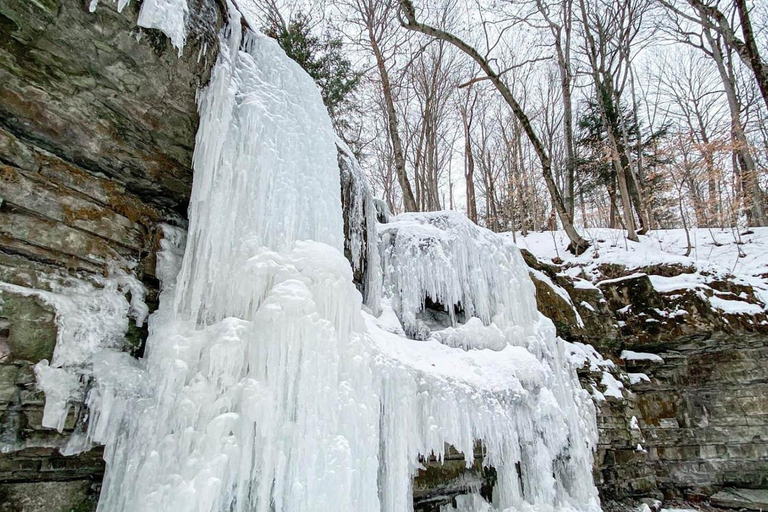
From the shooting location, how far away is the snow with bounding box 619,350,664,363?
608 centimetres

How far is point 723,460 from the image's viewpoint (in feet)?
18.4

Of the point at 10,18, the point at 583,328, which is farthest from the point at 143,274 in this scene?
the point at 583,328

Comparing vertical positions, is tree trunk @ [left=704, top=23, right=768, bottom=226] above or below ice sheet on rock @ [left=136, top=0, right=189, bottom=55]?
above

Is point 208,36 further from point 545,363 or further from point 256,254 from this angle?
point 545,363

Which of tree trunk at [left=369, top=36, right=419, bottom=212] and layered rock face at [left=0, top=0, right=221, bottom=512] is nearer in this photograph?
layered rock face at [left=0, top=0, right=221, bottom=512]

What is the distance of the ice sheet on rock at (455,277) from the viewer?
4926mm

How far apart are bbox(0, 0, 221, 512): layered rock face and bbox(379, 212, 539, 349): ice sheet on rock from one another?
2.84m

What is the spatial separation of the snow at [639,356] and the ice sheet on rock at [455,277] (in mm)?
2159

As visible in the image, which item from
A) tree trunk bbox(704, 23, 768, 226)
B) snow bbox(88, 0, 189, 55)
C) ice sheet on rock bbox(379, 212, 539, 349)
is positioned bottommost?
ice sheet on rock bbox(379, 212, 539, 349)

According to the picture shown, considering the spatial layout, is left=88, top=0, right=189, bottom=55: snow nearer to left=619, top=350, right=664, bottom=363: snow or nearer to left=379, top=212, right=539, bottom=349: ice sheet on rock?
left=379, top=212, right=539, bottom=349: ice sheet on rock

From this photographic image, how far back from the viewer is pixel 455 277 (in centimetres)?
508

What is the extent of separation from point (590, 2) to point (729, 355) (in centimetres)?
1025

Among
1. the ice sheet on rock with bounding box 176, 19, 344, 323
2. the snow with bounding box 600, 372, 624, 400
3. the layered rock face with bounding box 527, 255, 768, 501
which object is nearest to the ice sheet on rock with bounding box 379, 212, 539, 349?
the layered rock face with bounding box 527, 255, 768, 501

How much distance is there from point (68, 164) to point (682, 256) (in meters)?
9.65
